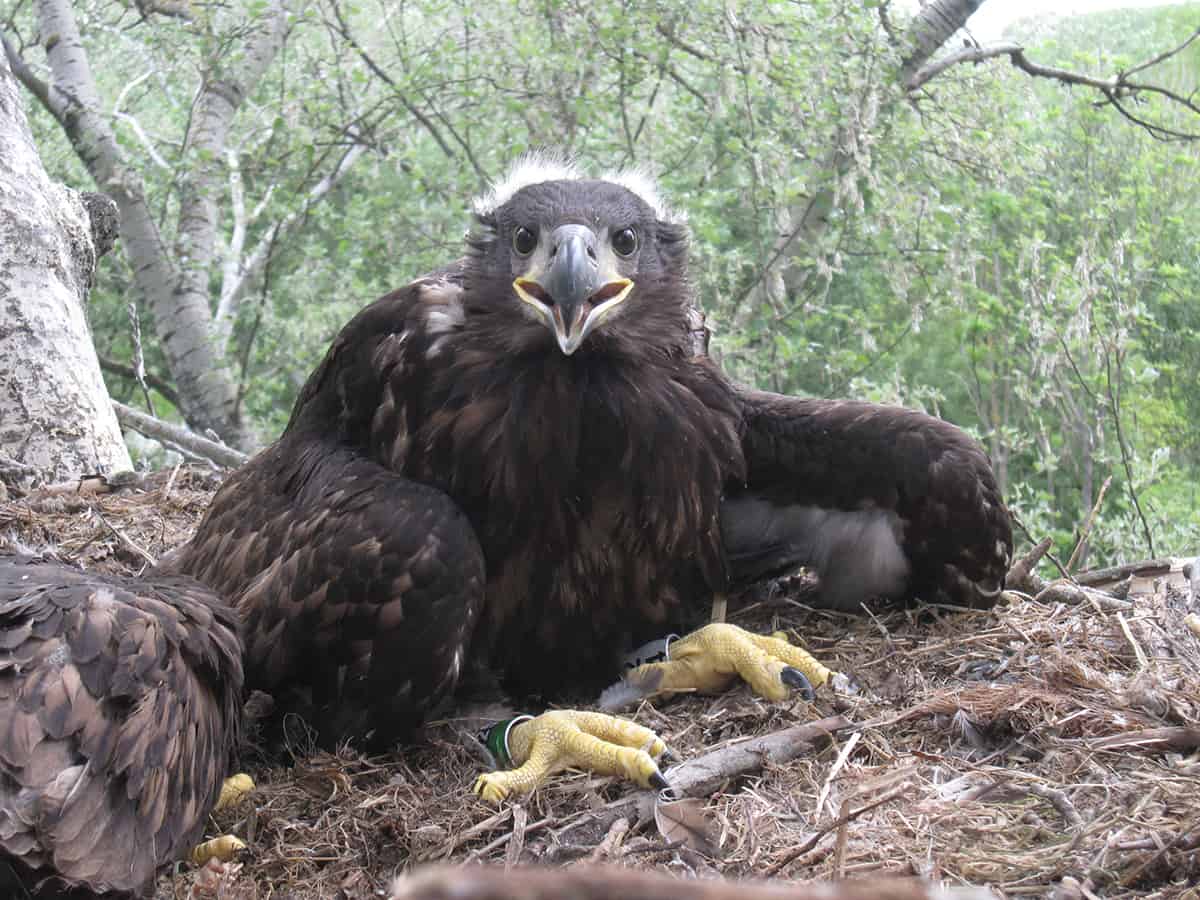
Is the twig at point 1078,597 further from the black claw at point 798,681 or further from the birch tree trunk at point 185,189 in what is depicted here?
the birch tree trunk at point 185,189

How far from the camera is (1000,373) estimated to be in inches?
359

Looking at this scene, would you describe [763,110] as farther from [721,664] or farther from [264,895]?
[264,895]

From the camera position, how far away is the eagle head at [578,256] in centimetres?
259

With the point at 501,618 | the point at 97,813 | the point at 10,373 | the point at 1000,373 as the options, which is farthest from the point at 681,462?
the point at 1000,373

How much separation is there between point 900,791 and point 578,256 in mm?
1313

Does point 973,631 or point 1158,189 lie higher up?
point 1158,189

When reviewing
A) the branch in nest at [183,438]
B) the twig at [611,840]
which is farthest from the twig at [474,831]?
the branch in nest at [183,438]

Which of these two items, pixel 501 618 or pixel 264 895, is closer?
pixel 264 895

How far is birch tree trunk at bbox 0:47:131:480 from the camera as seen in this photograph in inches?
175

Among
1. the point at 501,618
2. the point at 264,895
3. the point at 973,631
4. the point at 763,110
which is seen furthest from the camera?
the point at 763,110

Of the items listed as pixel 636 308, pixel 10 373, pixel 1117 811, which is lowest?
pixel 1117 811

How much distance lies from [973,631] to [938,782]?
1023 mm

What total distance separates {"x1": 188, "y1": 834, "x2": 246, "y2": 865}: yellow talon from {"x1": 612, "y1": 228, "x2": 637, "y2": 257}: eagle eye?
63.3 inches

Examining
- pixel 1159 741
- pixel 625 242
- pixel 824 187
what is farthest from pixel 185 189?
pixel 1159 741
